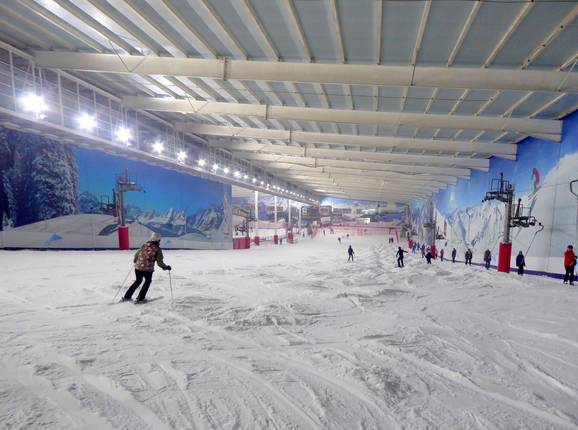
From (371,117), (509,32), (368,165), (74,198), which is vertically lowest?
(74,198)

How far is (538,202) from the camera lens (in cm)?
1246

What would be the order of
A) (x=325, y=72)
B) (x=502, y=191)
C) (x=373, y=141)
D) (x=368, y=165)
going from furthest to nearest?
(x=368, y=165), (x=373, y=141), (x=502, y=191), (x=325, y=72)

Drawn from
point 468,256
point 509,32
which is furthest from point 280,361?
point 468,256

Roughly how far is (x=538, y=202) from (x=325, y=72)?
1141 centimetres

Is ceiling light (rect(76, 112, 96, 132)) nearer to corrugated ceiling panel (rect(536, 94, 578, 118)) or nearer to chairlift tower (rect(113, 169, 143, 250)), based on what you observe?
chairlift tower (rect(113, 169, 143, 250))

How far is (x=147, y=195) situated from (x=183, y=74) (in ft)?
37.5

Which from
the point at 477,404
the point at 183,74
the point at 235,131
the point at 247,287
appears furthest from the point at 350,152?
the point at 477,404

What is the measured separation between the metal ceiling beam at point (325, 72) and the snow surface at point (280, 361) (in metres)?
5.84

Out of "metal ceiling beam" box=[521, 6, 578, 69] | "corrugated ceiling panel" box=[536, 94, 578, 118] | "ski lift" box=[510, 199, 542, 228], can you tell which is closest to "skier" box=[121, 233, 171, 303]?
"metal ceiling beam" box=[521, 6, 578, 69]

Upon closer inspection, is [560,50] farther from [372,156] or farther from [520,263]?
[372,156]

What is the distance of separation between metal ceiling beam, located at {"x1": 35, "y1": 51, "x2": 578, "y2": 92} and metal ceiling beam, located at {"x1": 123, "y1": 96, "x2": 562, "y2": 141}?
11.1ft

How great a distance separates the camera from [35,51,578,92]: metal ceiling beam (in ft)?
25.1

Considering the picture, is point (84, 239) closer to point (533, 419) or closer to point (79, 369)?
point (79, 369)

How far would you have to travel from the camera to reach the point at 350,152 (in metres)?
18.3
